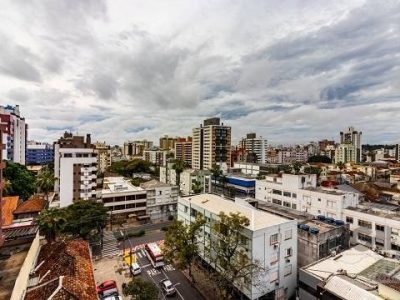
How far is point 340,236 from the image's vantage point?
37.8 metres

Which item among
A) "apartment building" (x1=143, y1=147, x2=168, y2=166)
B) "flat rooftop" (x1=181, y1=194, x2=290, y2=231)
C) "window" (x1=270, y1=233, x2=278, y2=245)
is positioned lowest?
"window" (x1=270, y1=233, x2=278, y2=245)

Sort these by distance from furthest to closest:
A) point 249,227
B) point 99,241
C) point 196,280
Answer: point 99,241
point 196,280
point 249,227

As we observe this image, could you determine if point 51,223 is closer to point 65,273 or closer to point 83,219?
point 83,219

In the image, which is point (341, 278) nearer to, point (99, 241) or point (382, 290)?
point (382, 290)

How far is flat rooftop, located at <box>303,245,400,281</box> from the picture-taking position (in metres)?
26.7

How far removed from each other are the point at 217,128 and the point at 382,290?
11237 cm

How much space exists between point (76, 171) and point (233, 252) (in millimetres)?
45213

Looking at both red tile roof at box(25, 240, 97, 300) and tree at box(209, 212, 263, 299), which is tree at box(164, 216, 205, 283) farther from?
red tile roof at box(25, 240, 97, 300)

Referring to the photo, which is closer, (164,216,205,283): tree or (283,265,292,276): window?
(164,216,205,283): tree

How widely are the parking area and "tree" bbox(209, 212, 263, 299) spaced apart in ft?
21.5

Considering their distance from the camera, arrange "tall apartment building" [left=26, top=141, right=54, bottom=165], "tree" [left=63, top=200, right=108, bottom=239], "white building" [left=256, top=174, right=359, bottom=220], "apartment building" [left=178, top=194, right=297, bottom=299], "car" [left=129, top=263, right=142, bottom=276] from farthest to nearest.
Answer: "tall apartment building" [left=26, top=141, right=54, bottom=165], "white building" [left=256, top=174, right=359, bottom=220], "tree" [left=63, top=200, right=108, bottom=239], "car" [left=129, top=263, right=142, bottom=276], "apartment building" [left=178, top=194, right=297, bottom=299]

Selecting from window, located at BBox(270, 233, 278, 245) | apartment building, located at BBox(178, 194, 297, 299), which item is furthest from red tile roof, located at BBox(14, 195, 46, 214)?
window, located at BBox(270, 233, 278, 245)

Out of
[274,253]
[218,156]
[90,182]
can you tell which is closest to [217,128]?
[218,156]

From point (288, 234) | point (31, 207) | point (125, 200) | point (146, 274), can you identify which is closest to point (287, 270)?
point (288, 234)
